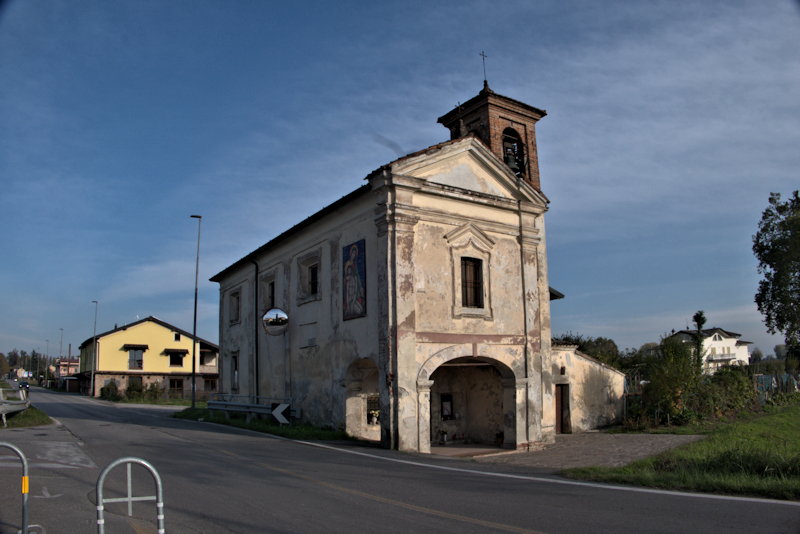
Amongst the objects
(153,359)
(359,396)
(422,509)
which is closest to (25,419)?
(359,396)

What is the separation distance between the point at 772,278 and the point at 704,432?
83.7 feet

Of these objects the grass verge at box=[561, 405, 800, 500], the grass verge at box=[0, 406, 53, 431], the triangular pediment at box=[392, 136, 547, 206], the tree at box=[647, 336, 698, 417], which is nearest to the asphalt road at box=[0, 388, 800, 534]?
the grass verge at box=[561, 405, 800, 500]

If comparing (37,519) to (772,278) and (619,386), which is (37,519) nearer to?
(619,386)

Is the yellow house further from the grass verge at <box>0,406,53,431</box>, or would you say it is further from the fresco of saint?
the fresco of saint

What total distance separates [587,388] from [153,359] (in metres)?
46.6

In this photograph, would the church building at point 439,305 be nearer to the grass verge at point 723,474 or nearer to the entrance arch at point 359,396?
the entrance arch at point 359,396

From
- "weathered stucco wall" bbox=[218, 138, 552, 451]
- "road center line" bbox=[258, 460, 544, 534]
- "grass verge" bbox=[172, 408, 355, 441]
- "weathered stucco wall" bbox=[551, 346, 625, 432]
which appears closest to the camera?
"road center line" bbox=[258, 460, 544, 534]

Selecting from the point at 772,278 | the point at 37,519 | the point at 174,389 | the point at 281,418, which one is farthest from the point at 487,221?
the point at 174,389

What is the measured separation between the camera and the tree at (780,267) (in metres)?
36.6

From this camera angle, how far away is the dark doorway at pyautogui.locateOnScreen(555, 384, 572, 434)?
20.3 meters

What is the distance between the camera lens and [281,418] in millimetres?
17938

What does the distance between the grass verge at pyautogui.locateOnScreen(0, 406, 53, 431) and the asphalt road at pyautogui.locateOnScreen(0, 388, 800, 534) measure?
7.41 m

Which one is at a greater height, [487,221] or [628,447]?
[487,221]

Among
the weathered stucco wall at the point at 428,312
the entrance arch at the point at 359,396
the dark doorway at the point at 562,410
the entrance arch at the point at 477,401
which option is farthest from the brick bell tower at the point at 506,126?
the entrance arch at the point at 359,396
